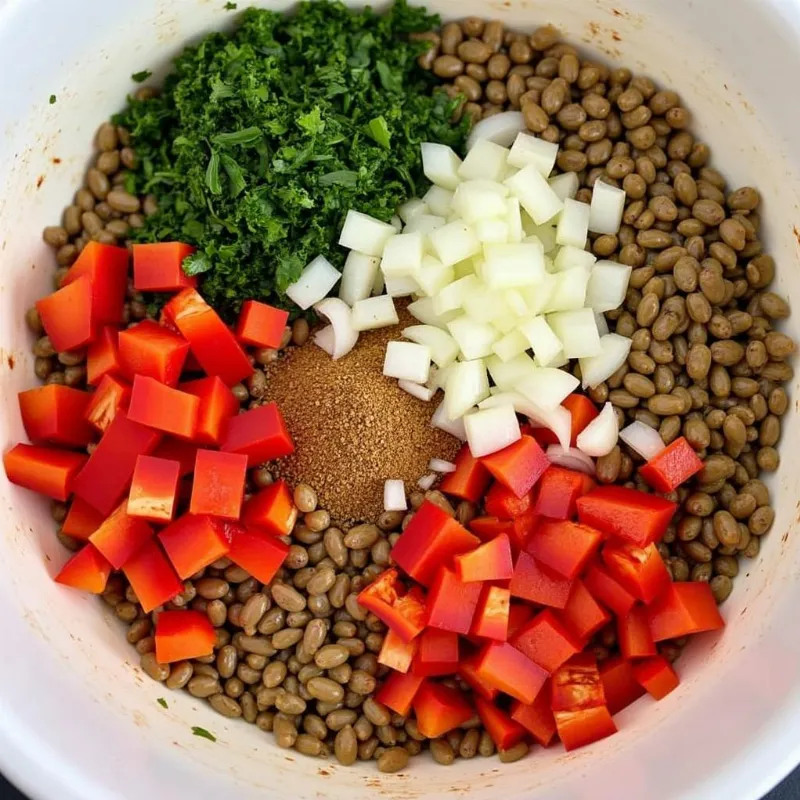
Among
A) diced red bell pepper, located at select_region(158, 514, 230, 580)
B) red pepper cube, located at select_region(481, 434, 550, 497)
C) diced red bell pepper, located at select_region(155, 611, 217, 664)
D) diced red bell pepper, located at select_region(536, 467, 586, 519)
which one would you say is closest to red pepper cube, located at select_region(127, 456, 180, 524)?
diced red bell pepper, located at select_region(158, 514, 230, 580)

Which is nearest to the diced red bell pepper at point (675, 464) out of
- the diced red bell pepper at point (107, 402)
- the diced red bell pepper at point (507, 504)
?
the diced red bell pepper at point (507, 504)

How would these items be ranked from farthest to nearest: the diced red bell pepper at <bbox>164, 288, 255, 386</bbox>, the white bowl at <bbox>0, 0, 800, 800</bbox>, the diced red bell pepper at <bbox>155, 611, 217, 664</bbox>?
the diced red bell pepper at <bbox>164, 288, 255, 386</bbox> → the diced red bell pepper at <bbox>155, 611, 217, 664</bbox> → the white bowl at <bbox>0, 0, 800, 800</bbox>

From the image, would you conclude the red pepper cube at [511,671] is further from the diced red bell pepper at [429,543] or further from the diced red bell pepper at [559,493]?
the diced red bell pepper at [559,493]

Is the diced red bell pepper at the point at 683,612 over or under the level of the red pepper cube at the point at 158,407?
over

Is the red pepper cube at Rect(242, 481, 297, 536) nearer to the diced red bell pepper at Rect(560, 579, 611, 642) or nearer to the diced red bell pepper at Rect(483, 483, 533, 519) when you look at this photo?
the diced red bell pepper at Rect(483, 483, 533, 519)

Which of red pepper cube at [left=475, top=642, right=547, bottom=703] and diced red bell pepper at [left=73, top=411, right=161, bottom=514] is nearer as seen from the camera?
red pepper cube at [left=475, top=642, right=547, bottom=703]

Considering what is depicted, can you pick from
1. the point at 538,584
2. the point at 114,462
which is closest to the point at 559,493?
the point at 538,584

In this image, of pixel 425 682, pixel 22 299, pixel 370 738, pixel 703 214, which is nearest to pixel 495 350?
pixel 703 214

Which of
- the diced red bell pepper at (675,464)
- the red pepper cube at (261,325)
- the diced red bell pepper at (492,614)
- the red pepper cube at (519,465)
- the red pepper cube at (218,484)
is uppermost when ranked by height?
the diced red bell pepper at (675,464)
